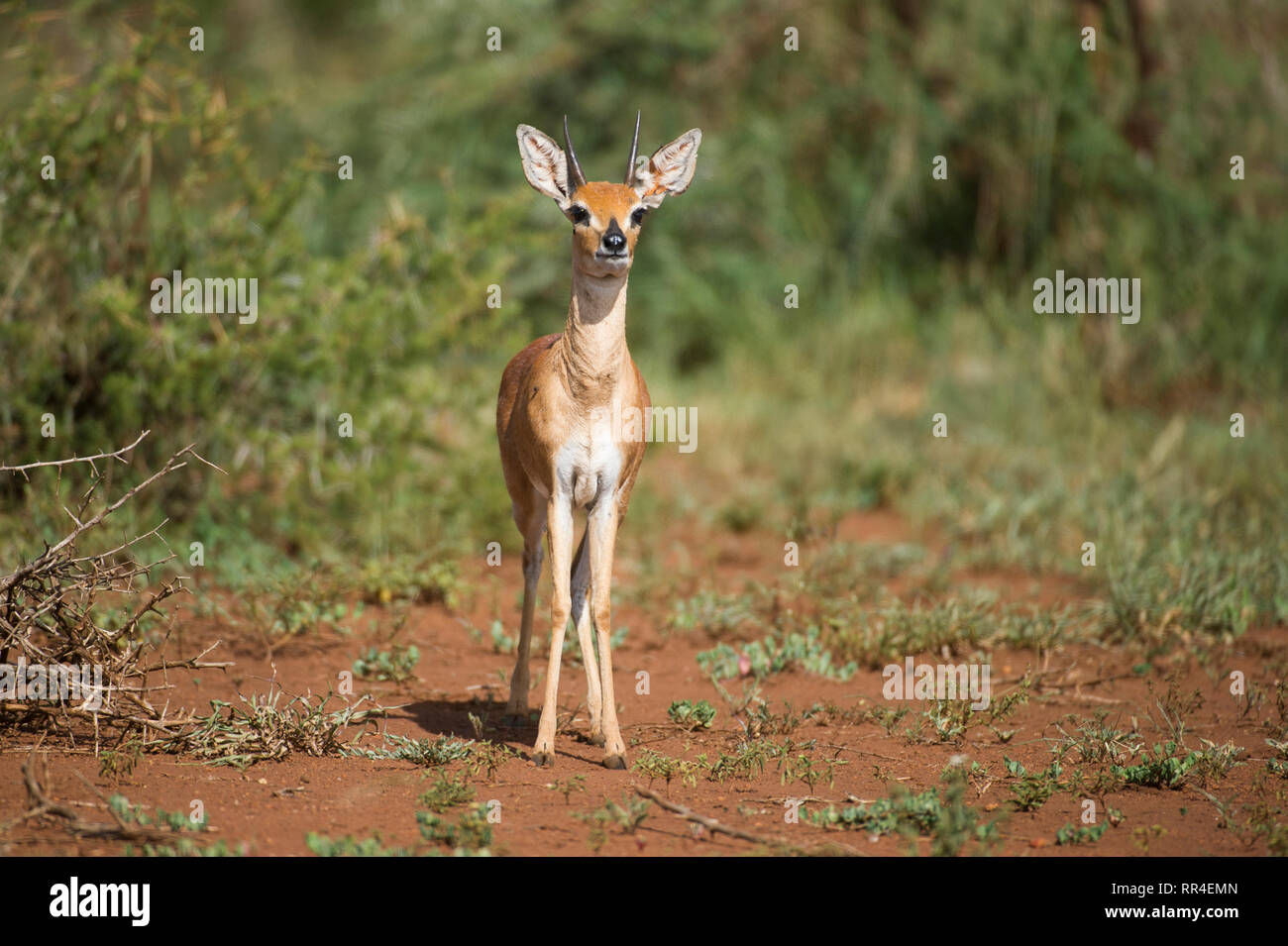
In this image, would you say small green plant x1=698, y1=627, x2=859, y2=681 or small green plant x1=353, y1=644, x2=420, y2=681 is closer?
small green plant x1=353, y1=644, x2=420, y2=681

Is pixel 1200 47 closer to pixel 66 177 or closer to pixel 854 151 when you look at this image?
pixel 854 151

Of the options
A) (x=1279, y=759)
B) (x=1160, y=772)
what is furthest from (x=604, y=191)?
(x=1279, y=759)

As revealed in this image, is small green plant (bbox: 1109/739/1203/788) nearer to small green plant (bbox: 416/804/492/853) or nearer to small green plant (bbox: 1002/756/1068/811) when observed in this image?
small green plant (bbox: 1002/756/1068/811)

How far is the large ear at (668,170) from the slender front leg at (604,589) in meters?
1.26

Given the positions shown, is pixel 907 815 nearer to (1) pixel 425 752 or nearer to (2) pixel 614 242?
(1) pixel 425 752

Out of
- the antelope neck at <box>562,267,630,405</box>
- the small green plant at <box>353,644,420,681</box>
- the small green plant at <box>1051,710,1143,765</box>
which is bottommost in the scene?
the small green plant at <box>1051,710,1143,765</box>

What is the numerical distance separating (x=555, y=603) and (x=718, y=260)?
7.57 m

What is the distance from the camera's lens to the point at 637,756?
5359mm

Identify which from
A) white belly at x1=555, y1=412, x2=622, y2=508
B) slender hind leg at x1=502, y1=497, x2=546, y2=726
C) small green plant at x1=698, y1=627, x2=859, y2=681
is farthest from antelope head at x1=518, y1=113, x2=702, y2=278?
small green plant at x1=698, y1=627, x2=859, y2=681

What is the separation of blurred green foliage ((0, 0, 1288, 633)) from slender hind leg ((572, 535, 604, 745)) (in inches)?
80.3

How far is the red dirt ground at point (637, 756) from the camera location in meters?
4.50

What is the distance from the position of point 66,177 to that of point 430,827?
4.96 meters

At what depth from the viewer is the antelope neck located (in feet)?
17.1

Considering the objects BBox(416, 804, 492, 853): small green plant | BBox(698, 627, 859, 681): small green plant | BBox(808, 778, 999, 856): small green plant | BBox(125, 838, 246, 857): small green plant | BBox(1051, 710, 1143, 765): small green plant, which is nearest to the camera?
BBox(125, 838, 246, 857): small green plant
